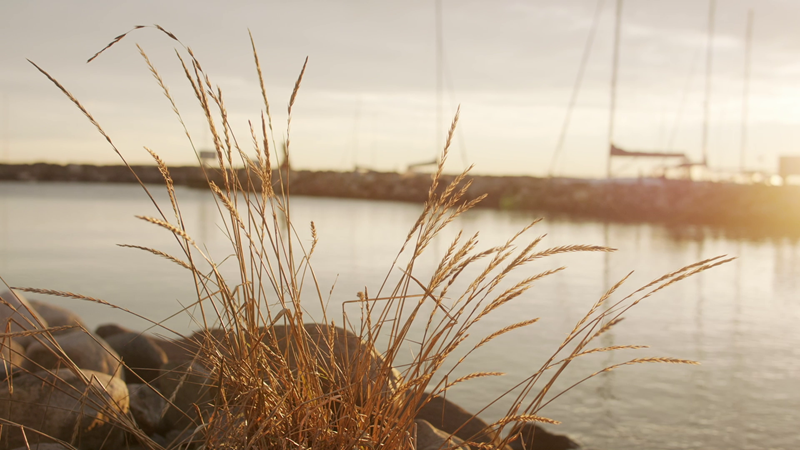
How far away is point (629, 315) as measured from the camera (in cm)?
652

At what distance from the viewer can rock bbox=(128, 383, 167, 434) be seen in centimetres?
290

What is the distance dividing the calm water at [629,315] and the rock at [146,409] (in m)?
1.41

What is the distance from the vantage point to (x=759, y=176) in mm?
23031

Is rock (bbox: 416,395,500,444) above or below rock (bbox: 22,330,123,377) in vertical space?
below

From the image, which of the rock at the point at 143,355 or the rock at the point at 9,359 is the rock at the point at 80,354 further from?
the rock at the point at 143,355

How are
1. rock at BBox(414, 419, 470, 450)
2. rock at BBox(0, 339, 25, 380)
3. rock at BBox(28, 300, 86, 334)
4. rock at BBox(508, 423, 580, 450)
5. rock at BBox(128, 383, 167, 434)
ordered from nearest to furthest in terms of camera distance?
rock at BBox(0, 339, 25, 380)
rock at BBox(414, 419, 470, 450)
rock at BBox(128, 383, 167, 434)
rock at BBox(508, 423, 580, 450)
rock at BBox(28, 300, 86, 334)

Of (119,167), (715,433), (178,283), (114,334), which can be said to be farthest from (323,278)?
(119,167)

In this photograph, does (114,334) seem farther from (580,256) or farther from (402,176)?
(402,176)

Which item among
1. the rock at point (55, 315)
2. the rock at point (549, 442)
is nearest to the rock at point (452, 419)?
the rock at point (549, 442)

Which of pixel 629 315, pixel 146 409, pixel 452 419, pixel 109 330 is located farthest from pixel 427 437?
pixel 629 315

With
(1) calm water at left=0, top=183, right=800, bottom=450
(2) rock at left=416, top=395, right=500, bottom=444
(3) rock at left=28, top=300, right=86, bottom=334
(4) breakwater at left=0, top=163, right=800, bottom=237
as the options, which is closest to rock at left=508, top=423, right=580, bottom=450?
(1) calm water at left=0, top=183, right=800, bottom=450

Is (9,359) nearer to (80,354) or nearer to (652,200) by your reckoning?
(80,354)

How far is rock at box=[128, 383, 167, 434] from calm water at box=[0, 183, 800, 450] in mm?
1412

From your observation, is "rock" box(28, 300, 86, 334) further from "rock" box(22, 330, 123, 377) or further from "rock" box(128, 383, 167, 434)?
"rock" box(128, 383, 167, 434)
